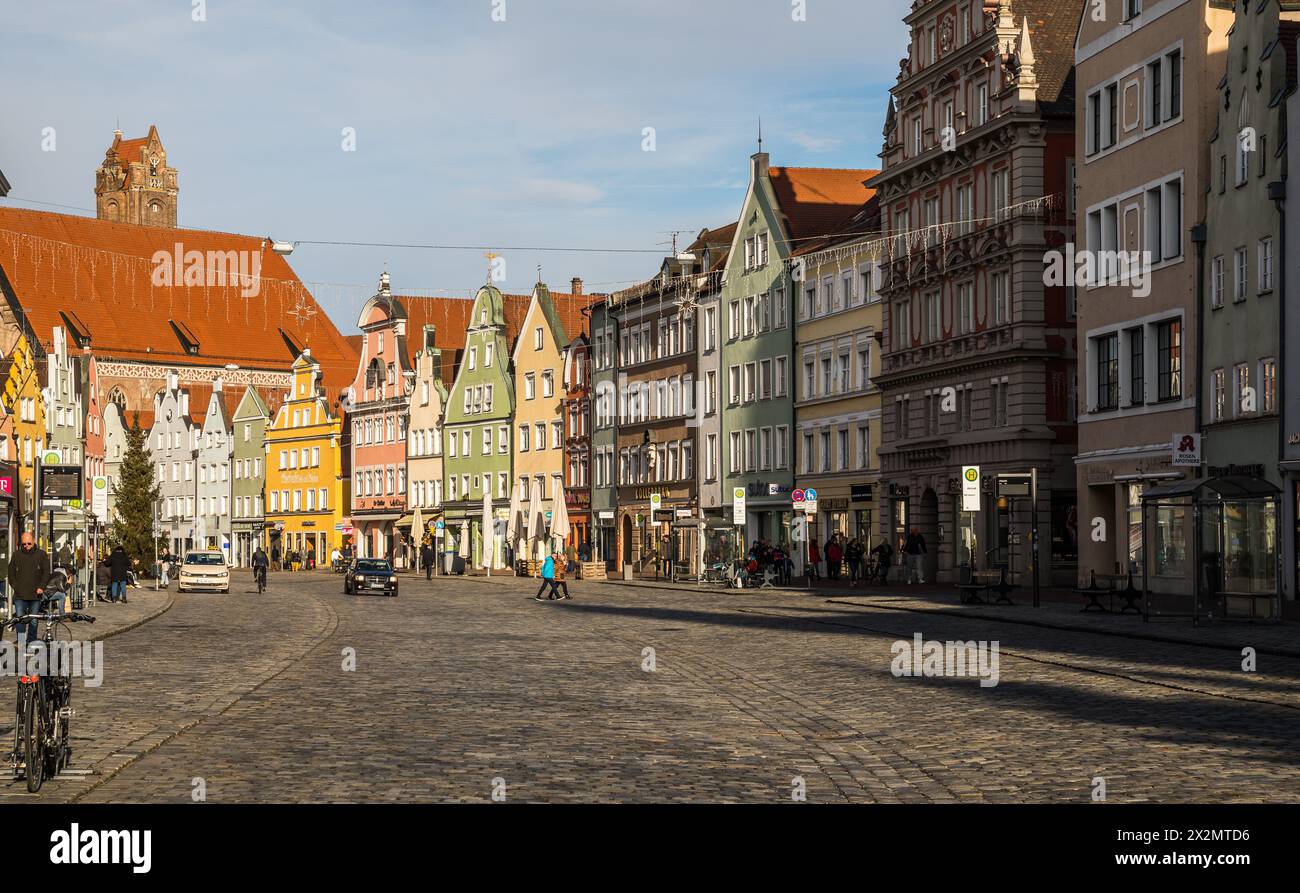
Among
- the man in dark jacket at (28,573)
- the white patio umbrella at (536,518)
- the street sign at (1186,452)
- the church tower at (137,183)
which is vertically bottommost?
the man in dark jacket at (28,573)

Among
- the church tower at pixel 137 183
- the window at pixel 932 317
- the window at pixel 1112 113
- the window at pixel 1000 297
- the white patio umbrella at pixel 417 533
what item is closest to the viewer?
the window at pixel 1112 113

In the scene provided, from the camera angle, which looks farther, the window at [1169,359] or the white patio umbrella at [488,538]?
the white patio umbrella at [488,538]

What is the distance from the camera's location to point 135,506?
95750mm

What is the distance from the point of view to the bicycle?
11.8m

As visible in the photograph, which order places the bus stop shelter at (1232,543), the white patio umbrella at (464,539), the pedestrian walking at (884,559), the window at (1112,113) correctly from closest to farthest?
1. the bus stop shelter at (1232,543)
2. the window at (1112,113)
3. the pedestrian walking at (884,559)
4. the white patio umbrella at (464,539)

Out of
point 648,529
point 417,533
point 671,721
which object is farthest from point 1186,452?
point 417,533

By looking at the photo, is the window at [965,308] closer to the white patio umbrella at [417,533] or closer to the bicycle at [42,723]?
Result: the bicycle at [42,723]

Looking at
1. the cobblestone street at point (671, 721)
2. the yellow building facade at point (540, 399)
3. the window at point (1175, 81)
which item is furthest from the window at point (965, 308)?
the yellow building facade at point (540, 399)

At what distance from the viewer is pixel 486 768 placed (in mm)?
13094

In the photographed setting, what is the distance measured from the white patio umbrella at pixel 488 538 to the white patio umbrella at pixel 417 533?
386cm

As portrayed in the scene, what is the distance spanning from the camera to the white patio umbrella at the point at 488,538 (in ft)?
287

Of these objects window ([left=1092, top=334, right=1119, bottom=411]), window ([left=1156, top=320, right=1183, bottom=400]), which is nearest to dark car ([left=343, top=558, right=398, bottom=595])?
window ([left=1092, top=334, right=1119, bottom=411])

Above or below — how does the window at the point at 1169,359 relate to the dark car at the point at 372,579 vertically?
above

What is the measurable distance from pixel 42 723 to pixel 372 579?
47.4m
